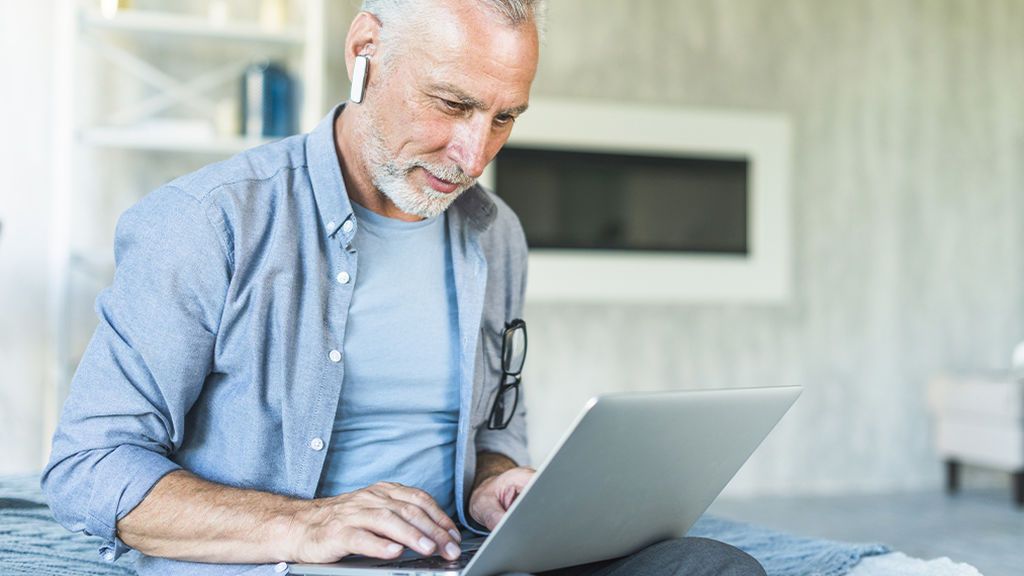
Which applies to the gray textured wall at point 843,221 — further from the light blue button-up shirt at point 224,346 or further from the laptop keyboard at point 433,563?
the laptop keyboard at point 433,563

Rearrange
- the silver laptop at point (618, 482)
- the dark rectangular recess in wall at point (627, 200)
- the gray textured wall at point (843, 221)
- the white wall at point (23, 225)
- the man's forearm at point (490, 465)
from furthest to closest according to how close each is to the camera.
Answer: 1. the gray textured wall at point (843, 221)
2. the dark rectangular recess in wall at point (627, 200)
3. the white wall at point (23, 225)
4. the man's forearm at point (490, 465)
5. the silver laptop at point (618, 482)

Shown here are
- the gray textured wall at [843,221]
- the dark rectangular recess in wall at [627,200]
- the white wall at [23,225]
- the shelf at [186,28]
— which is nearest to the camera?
the shelf at [186,28]

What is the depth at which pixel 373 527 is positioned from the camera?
1046mm

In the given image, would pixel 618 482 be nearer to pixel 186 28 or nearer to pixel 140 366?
pixel 140 366

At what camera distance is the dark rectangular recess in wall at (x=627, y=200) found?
4.57 metres

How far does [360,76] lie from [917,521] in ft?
12.0

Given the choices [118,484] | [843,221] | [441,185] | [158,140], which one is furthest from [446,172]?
[843,221]

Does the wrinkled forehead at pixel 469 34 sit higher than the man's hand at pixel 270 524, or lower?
higher

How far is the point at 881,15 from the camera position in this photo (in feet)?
16.9

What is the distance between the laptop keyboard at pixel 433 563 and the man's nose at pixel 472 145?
0.45 meters

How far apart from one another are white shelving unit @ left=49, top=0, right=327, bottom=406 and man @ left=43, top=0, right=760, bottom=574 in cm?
238

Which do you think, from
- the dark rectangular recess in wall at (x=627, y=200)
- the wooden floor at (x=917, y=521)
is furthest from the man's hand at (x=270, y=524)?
the dark rectangular recess in wall at (x=627, y=200)

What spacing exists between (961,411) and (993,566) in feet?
5.21

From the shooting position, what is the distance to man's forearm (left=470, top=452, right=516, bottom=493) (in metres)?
1.47
